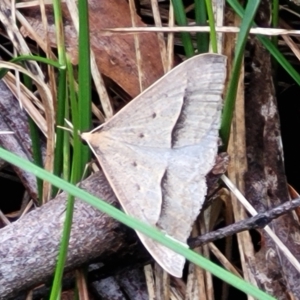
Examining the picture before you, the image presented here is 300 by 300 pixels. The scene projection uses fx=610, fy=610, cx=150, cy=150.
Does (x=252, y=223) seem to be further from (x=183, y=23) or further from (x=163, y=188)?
(x=183, y=23)

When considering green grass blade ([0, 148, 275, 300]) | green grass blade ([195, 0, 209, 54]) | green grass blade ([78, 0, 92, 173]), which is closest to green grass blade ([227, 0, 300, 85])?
green grass blade ([195, 0, 209, 54])

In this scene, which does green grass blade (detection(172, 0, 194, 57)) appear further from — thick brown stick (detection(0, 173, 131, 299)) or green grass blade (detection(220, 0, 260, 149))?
thick brown stick (detection(0, 173, 131, 299))

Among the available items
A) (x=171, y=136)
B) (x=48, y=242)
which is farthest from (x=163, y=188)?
(x=48, y=242)

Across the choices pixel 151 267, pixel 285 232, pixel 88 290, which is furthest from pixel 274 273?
pixel 88 290

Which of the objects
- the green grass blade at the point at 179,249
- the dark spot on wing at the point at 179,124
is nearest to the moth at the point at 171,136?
the dark spot on wing at the point at 179,124

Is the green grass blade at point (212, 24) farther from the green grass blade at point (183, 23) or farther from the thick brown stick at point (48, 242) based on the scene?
the thick brown stick at point (48, 242)
